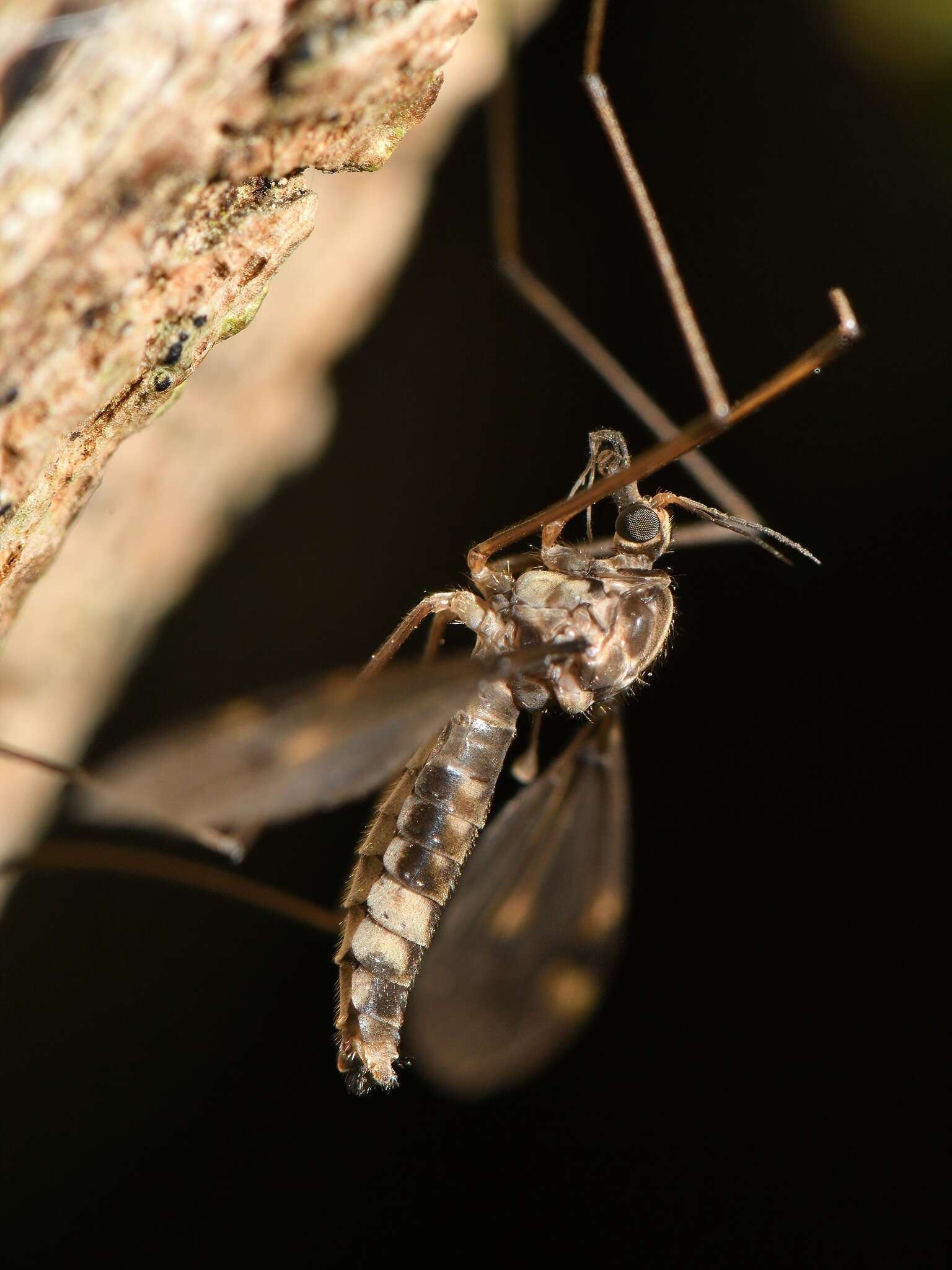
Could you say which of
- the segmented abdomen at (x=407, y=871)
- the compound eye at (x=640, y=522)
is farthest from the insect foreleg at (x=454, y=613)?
the compound eye at (x=640, y=522)

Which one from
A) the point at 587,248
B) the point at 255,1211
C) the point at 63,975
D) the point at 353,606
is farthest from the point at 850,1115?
the point at 587,248

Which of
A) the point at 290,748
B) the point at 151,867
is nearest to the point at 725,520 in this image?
the point at 290,748

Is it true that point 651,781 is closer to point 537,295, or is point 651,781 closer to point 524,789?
point 524,789

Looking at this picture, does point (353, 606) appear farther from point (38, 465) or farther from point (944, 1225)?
point (944, 1225)

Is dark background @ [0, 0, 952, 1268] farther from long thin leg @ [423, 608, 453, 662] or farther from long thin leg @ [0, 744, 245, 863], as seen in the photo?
long thin leg @ [0, 744, 245, 863]

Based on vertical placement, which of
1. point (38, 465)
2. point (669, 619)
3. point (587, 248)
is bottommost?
point (669, 619)

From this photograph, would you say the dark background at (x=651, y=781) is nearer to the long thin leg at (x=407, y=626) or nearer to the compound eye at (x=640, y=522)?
the compound eye at (x=640, y=522)

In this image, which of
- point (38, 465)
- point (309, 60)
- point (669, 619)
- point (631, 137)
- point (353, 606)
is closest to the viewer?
point (309, 60)
